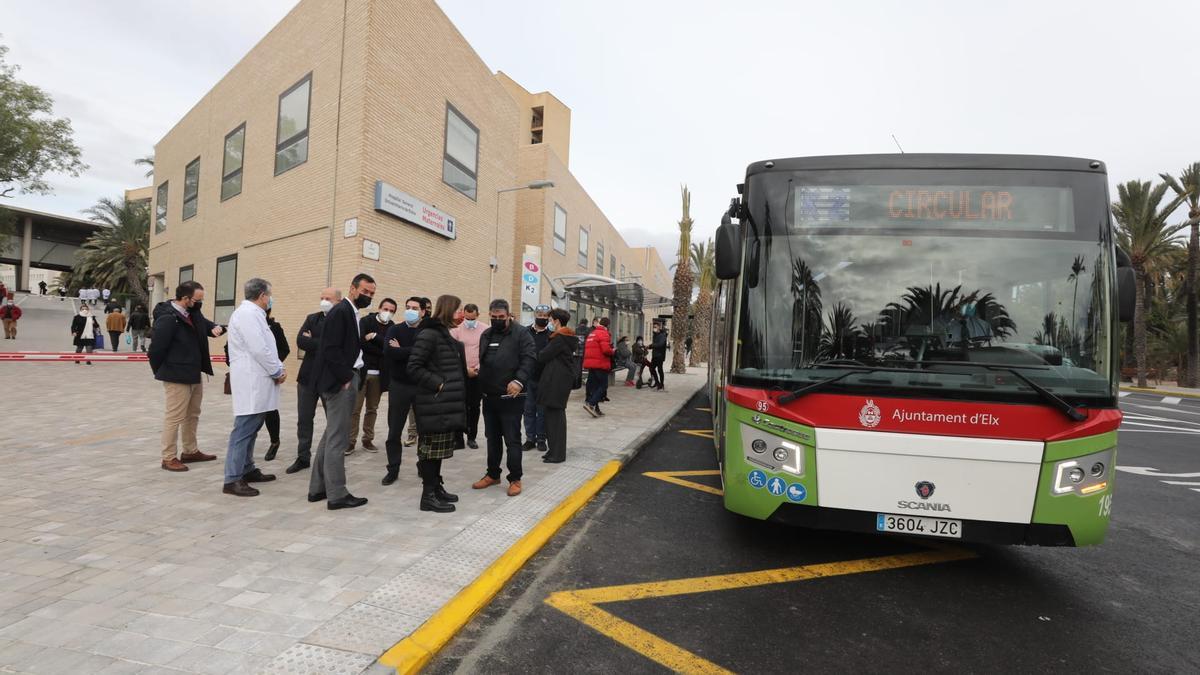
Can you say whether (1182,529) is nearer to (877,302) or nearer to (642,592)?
(877,302)

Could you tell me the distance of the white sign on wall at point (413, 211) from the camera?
1193 centimetres

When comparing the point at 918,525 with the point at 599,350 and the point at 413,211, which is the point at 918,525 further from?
the point at 413,211

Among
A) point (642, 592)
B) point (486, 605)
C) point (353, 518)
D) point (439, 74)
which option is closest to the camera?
point (486, 605)

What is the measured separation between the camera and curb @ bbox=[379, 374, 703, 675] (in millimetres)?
2543

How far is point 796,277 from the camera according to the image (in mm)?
3854

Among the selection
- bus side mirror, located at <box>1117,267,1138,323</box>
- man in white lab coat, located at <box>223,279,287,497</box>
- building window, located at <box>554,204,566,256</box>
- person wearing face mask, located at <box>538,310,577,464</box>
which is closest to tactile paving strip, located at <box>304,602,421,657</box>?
man in white lab coat, located at <box>223,279,287,497</box>

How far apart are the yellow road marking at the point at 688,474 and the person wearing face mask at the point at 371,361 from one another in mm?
3301

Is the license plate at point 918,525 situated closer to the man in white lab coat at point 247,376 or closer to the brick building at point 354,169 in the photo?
the man in white lab coat at point 247,376

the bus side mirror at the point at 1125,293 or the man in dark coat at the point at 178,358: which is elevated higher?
the bus side mirror at the point at 1125,293

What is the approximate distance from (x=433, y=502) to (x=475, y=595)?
151 cm

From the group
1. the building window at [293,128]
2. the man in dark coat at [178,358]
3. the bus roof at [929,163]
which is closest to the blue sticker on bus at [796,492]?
the bus roof at [929,163]

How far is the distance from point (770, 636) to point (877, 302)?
220cm

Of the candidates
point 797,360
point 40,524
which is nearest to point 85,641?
point 40,524

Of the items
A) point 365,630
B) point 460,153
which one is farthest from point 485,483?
point 460,153
